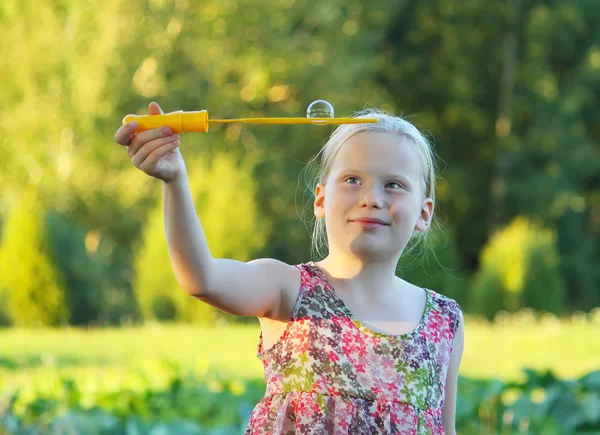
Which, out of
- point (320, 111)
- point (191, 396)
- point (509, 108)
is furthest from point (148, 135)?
point (509, 108)

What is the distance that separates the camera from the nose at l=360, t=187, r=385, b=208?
2.07 m

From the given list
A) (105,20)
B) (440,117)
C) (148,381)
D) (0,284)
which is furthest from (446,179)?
(148,381)

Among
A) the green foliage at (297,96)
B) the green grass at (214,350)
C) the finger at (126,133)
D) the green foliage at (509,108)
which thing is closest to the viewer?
the finger at (126,133)

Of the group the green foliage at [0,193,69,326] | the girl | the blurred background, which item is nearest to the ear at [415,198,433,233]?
the girl

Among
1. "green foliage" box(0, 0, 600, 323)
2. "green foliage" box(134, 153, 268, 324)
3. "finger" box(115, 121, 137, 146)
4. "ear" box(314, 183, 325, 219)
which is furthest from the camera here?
"green foliage" box(0, 0, 600, 323)

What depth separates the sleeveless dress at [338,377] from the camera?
79.4 inches

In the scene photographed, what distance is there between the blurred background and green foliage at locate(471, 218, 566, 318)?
0.10 feet

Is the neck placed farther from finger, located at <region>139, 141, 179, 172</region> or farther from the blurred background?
the blurred background

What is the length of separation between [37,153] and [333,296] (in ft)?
53.4

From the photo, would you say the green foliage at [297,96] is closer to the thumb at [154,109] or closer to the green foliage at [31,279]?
the green foliage at [31,279]

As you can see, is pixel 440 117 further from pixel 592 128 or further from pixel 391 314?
pixel 391 314

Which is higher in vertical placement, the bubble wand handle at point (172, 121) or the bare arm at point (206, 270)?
the bubble wand handle at point (172, 121)

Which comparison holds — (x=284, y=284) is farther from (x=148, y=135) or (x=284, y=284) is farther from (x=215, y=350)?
(x=215, y=350)

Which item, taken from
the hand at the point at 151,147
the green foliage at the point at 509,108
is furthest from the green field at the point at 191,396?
the green foliage at the point at 509,108
